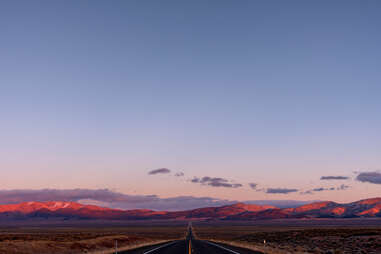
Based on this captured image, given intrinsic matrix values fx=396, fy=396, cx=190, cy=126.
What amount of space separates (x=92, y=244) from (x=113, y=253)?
16.3 m

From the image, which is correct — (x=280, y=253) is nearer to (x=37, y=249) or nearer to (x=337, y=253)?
(x=337, y=253)

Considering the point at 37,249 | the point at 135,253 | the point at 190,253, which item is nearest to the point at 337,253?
the point at 190,253

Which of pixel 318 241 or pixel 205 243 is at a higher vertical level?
pixel 205 243

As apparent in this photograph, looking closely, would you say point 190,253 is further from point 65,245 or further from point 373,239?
point 373,239

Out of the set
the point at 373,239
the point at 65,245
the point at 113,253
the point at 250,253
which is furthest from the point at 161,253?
the point at 373,239

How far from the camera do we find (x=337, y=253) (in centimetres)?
3222

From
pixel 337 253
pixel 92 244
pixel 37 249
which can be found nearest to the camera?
pixel 337 253

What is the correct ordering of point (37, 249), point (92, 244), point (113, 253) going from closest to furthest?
point (113, 253) → point (37, 249) → point (92, 244)

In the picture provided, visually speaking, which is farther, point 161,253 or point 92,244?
point 92,244

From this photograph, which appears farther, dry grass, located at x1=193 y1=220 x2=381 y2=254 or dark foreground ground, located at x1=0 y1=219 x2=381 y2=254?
dry grass, located at x1=193 y1=220 x2=381 y2=254

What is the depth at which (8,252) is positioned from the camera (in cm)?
3284

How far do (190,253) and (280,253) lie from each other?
6455 mm

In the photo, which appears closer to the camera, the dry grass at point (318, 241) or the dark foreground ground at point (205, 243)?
the dark foreground ground at point (205, 243)

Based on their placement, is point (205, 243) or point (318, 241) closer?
point (205, 243)
